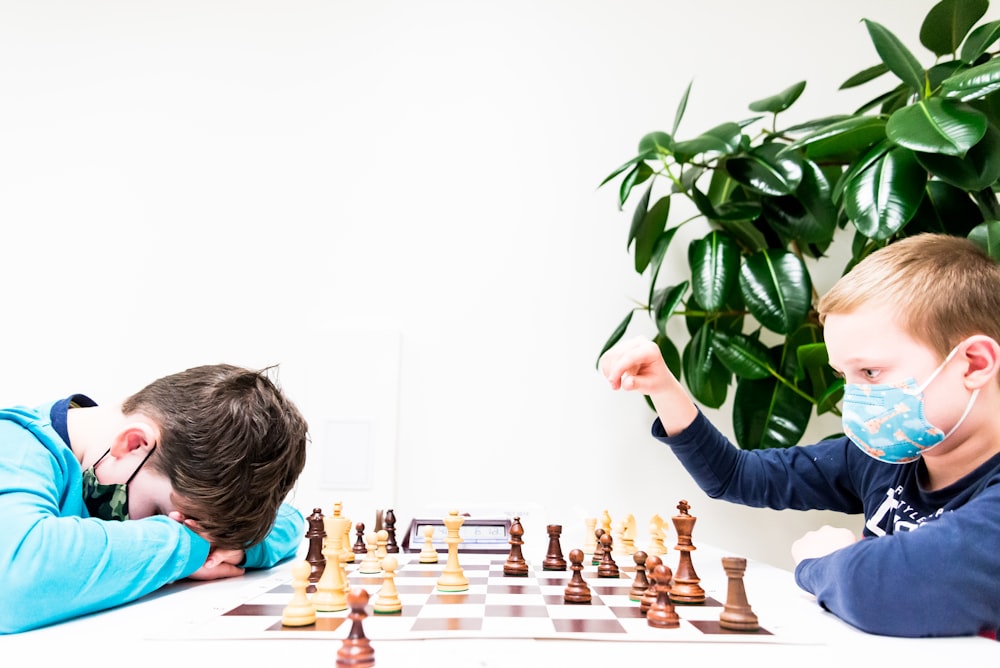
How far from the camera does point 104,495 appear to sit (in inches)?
50.7

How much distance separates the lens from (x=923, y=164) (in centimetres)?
169

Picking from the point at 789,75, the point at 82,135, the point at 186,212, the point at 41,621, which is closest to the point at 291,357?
the point at 186,212

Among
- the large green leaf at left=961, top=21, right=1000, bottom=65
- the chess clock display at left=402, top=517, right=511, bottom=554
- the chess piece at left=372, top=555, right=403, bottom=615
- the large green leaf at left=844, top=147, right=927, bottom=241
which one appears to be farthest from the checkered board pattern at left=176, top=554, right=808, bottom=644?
the large green leaf at left=961, top=21, right=1000, bottom=65

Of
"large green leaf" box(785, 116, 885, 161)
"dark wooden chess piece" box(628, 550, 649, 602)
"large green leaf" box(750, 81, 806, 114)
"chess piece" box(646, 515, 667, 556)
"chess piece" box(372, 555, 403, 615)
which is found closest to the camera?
"chess piece" box(372, 555, 403, 615)

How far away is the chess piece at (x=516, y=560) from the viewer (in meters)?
1.29

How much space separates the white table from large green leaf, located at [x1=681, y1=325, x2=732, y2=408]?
4.47ft

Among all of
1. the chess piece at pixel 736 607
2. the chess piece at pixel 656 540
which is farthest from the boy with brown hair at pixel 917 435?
the chess piece at pixel 656 540

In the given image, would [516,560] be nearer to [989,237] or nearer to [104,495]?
[104,495]

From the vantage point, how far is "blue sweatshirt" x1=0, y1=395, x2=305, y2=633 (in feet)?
3.05

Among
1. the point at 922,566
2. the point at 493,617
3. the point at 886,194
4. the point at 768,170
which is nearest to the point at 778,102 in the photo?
the point at 768,170

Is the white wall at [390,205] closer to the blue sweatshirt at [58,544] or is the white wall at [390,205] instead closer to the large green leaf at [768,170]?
the large green leaf at [768,170]

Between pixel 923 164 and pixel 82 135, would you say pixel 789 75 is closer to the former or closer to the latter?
pixel 923 164

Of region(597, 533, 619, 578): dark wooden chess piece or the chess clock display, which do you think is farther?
the chess clock display

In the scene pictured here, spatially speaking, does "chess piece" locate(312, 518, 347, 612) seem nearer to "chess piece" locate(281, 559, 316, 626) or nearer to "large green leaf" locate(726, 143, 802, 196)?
"chess piece" locate(281, 559, 316, 626)
